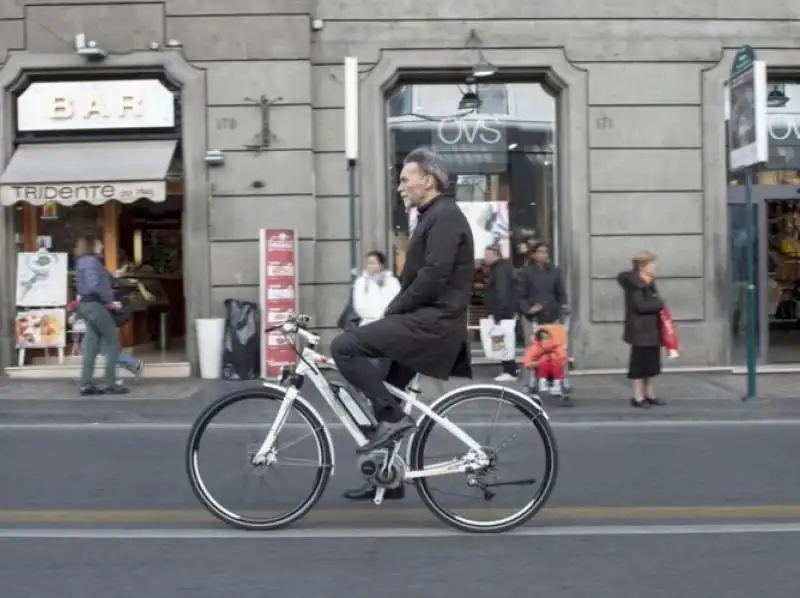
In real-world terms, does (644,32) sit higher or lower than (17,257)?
higher

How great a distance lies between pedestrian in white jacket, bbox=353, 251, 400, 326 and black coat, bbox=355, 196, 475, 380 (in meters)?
5.60

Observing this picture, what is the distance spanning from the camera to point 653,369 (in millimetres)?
10875

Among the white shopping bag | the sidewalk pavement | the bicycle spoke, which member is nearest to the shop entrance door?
the sidewalk pavement

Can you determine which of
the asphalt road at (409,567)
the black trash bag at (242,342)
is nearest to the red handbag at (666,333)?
the black trash bag at (242,342)

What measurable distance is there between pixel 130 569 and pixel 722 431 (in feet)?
20.3

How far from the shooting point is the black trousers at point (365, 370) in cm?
527

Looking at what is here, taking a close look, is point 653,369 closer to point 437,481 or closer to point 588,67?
point 588,67

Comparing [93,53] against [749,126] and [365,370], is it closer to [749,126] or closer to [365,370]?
[749,126]

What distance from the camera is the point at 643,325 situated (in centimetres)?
1102

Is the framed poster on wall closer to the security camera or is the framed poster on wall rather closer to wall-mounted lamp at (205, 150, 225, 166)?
wall-mounted lamp at (205, 150, 225, 166)

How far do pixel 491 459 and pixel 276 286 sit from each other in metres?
7.92

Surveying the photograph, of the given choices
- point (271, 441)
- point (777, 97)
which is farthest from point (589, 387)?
point (271, 441)

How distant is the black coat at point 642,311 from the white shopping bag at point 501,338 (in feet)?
7.11

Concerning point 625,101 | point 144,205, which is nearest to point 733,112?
point 625,101
